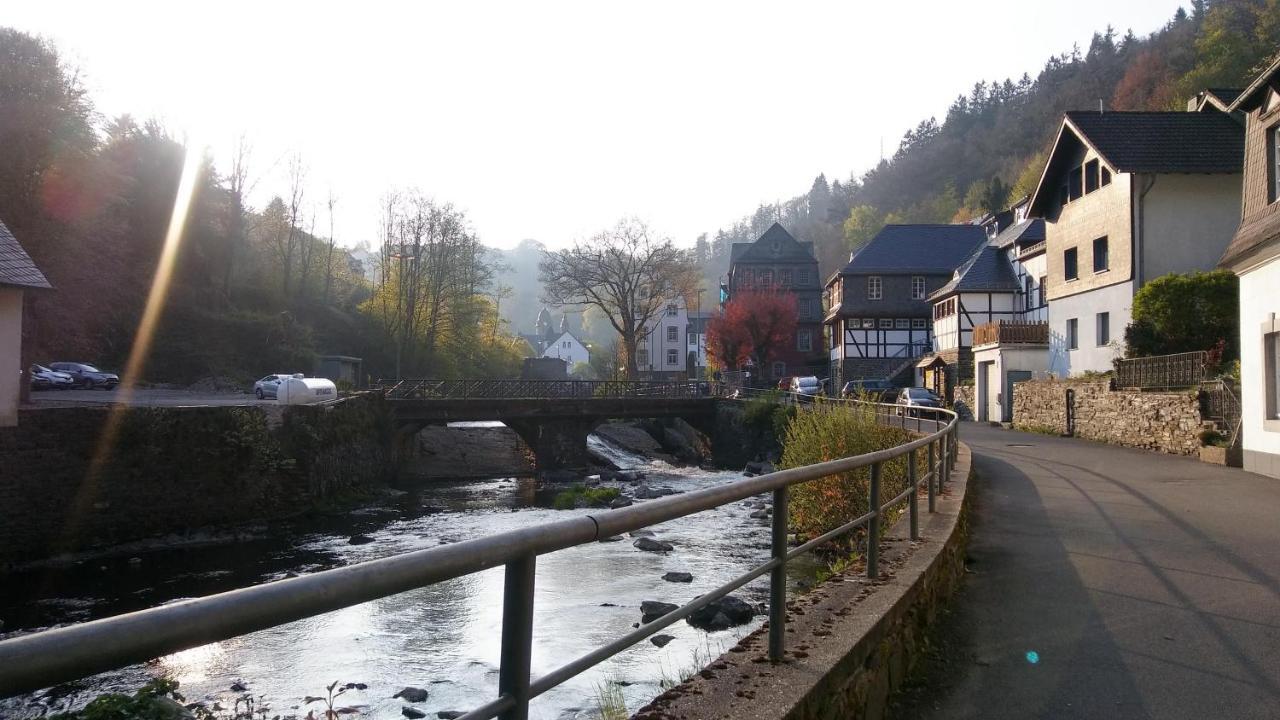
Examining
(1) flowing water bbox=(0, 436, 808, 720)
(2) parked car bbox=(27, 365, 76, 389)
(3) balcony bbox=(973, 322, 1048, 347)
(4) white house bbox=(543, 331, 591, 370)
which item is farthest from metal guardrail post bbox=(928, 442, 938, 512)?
(4) white house bbox=(543, 331, 591, 370)

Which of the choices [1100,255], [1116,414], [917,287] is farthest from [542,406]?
[917,287]

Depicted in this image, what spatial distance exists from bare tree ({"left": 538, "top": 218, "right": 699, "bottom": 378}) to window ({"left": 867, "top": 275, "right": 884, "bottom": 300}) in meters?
11.3

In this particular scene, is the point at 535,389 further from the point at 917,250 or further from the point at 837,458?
the point at 837,458

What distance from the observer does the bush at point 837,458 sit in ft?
43.8

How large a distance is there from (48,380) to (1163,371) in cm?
3964

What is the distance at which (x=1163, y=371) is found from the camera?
23078 mm

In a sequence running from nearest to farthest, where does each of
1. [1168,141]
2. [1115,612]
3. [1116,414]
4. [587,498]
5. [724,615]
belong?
1. [1115,612]
2. [724,615]
3. [1116,414]
4. [1168,141]
5. [587,498]

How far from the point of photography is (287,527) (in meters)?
25.1

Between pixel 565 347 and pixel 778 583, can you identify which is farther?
pixel 565 347

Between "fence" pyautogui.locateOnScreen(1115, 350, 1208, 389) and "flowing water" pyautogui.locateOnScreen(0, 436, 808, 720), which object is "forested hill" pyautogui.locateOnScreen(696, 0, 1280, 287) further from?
"flowing water" pyautogui.locateOnScreen(0, 436, 808, 720)

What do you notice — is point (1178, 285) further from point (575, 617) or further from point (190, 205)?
point (190, 205)

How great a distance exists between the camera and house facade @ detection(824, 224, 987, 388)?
186 feet

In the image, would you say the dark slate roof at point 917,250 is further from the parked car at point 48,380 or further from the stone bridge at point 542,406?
the parked car at point 48,380

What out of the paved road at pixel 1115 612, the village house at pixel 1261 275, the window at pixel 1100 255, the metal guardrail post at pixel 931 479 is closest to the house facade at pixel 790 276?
the window at pixel 1100 255
